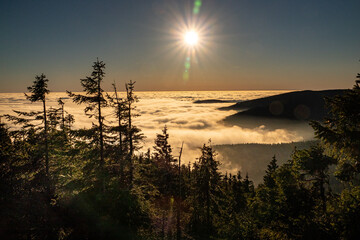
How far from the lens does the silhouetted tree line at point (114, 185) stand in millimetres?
7480

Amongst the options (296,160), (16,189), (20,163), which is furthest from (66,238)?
(296,160)

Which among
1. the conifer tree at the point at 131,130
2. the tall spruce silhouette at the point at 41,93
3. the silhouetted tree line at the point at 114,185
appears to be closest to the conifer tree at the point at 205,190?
the silhouetted tree line at the point at 114,185

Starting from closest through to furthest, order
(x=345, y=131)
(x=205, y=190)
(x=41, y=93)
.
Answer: (x=345, y=131) → (x=41, y=93) → (x=205, y=190)

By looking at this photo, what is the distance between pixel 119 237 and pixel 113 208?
2621 mm

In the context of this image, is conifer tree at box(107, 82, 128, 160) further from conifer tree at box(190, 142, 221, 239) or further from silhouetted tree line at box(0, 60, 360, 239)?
conifer tree at box(190, 142, 221, 239)

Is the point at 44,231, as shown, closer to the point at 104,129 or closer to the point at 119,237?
the point at 119,237

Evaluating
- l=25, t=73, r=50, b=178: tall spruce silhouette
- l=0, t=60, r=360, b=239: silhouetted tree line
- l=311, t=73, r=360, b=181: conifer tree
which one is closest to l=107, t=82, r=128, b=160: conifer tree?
l=0, t=60, r=360, b=239: silhouetted tree line

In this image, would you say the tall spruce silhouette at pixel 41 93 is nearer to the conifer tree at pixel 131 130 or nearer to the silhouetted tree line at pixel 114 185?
the silhouetted tree line at pixel 114 185

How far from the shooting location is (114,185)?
61.1 ft

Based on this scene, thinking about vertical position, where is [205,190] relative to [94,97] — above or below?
below

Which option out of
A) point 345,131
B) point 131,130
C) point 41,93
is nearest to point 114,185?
point 131,130

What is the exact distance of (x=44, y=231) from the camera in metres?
14.4

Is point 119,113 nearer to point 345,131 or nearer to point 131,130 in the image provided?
point 131,130

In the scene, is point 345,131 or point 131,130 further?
point 131,130
